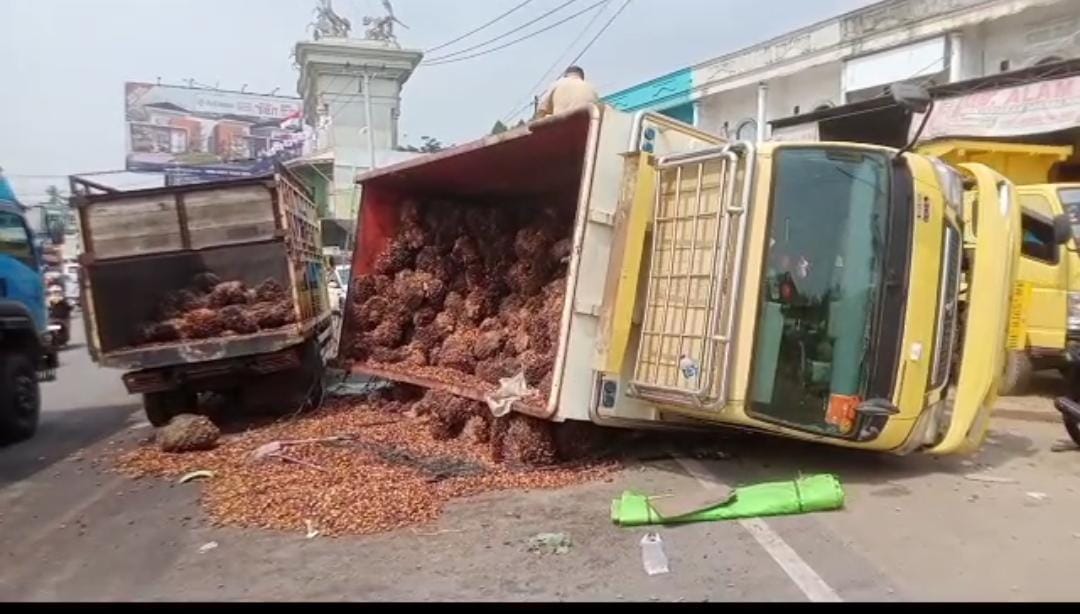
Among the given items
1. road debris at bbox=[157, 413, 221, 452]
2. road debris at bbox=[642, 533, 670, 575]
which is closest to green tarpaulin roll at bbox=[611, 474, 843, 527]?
road debris at bbox=[642, 533, 670, 575]

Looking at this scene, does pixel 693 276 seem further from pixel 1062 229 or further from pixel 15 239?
pixel 15 239

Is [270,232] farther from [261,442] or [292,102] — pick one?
[292,102]

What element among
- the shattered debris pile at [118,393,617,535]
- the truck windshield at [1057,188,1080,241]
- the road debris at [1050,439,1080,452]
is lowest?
the shattered debris pile at [118,393,617,535]

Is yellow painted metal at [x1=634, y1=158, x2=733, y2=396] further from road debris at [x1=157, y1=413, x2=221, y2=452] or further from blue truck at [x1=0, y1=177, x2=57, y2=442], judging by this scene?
blue truck at [x1=0, y1=177, x2=57, y2=442]

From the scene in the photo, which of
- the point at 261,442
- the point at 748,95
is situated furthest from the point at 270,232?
the point at 748,95

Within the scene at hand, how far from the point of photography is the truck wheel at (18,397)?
8.77 metres

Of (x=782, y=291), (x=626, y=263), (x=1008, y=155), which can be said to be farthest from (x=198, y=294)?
(x=1008, y=155)

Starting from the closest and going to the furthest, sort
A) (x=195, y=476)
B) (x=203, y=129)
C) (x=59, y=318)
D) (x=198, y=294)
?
(x=195, y=476)
(x=198, y=294)
(x=59, y=318)
(x=203, y=129)

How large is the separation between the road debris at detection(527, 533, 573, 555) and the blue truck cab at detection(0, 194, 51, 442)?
6581 millimetres

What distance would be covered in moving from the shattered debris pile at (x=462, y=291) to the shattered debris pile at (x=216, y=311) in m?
0.85

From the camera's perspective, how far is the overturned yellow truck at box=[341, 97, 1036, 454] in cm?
532

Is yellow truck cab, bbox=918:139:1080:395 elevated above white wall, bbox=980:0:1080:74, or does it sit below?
below

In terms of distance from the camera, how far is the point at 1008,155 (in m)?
→ 11.9

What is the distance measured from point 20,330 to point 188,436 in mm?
3189
